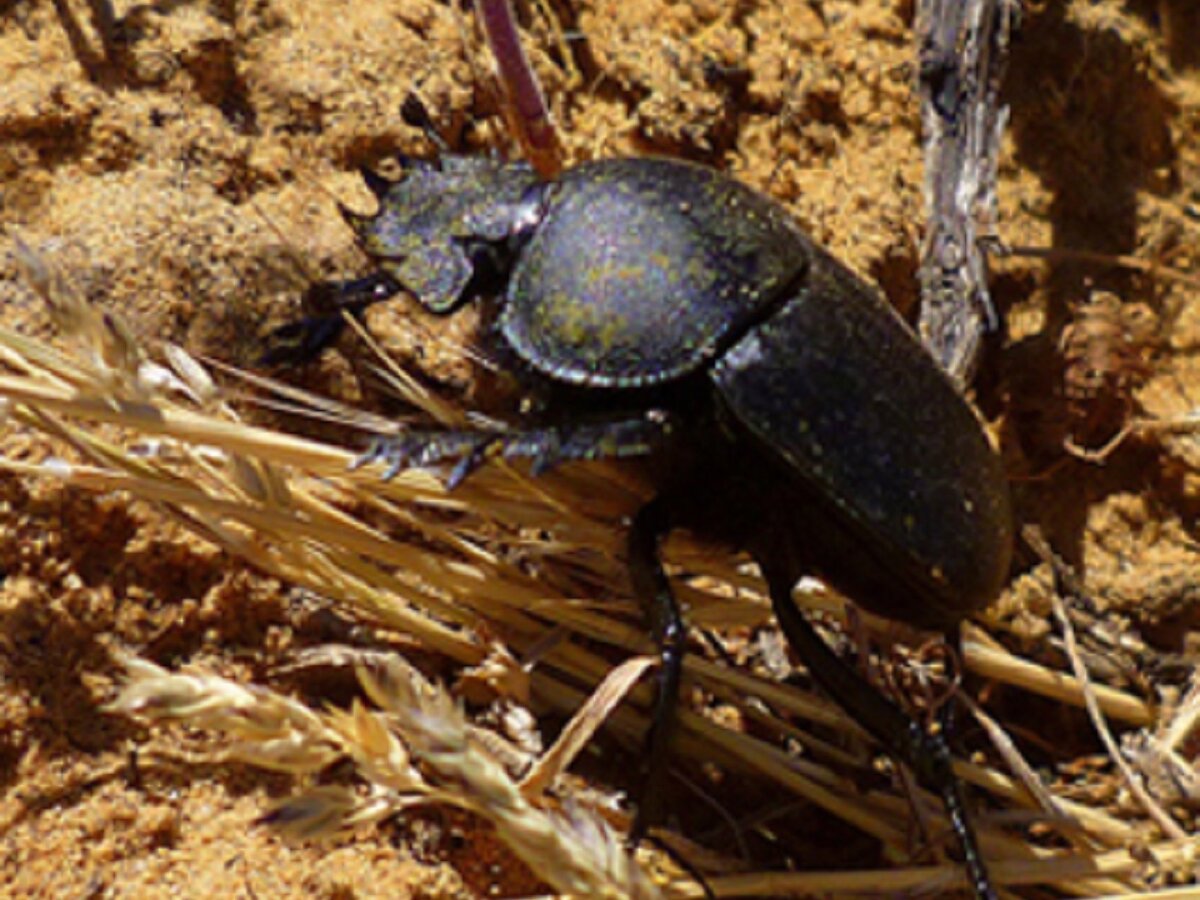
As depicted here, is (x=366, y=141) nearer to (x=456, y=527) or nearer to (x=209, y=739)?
(x=456, y=527)

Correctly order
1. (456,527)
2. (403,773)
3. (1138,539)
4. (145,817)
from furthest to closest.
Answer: (1138,539), (456,527), (145,817), (403,773)

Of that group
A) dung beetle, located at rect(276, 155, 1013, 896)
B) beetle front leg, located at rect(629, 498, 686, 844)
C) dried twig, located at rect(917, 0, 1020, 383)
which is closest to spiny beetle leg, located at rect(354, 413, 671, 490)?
dung beetle, located at rect(276, 155, 1013, 896)

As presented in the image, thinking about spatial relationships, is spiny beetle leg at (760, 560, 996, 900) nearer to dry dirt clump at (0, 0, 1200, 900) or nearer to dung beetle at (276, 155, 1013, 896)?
dung beetle at (276, 155, 1013, 896)

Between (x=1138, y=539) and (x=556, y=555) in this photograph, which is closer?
(x=556, y=555)

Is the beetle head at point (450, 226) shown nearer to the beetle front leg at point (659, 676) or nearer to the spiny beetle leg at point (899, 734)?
the beetle front leg at point (659, 676)

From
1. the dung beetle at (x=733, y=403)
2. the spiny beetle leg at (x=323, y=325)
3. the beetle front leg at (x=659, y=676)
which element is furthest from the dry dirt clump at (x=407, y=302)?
the dung beetle at (x=733, y=403)

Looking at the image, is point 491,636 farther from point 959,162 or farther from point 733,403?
point 959,162

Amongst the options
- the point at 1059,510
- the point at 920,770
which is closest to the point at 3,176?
the point at 920,770
